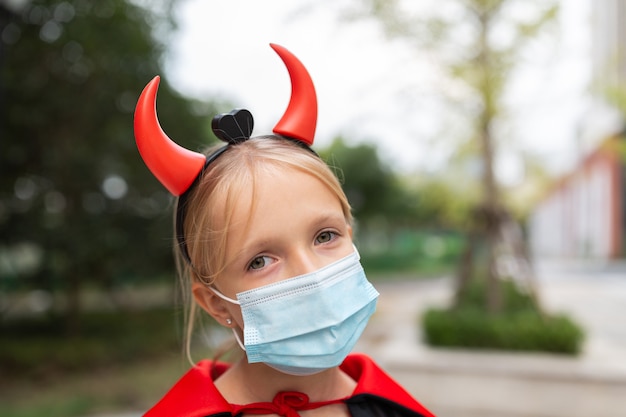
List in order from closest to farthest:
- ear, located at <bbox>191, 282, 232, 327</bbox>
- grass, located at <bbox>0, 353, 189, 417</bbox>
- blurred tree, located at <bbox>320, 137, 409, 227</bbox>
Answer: ear, located at <bbox>191, 282, 232, 327</bbox> < grass, located at <bbox>0, 353, 189, 417</bbox> < blurred tree, located at <bbox>320, 137, 409, 227</bbox>

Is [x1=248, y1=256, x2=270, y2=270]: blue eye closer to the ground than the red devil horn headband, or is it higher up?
closer to the ground

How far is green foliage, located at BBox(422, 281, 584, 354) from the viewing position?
6066mm

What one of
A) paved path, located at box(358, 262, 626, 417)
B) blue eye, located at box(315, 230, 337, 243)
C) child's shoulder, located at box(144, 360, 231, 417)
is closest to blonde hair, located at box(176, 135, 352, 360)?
blue eye, located at box(315, 230, 337, 243)

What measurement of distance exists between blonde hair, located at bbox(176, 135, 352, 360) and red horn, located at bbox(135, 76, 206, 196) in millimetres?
45

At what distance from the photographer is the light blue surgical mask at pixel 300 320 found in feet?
4.56

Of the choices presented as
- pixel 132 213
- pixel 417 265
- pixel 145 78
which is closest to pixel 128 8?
pixel 145 78

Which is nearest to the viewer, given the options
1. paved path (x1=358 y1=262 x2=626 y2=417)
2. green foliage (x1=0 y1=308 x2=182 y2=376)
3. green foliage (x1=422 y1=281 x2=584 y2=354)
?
paved path (x1=358 y1=262 x2=626 y2=417)

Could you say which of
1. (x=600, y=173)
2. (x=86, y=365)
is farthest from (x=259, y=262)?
(x=600, y=173)

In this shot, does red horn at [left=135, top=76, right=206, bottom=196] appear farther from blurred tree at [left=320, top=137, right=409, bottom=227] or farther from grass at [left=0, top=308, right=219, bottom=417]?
blurred tree at [left=320, top=137, right=409, bottom=227]

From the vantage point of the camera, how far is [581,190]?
29.3m

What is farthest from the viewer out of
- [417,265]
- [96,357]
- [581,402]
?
[417,265]

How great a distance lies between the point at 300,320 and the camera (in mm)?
1396

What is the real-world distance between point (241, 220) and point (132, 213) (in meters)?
8.17

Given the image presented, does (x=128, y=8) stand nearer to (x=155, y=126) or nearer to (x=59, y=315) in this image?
(x=59, y=315)
